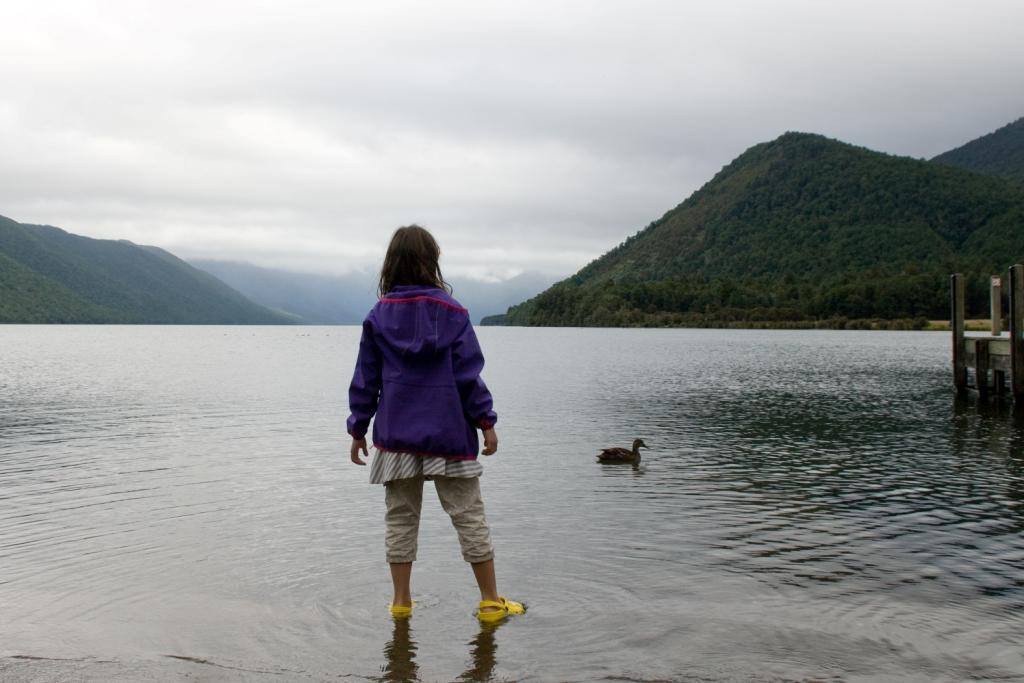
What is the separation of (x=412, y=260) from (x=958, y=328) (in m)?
32.5

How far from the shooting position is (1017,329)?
94.8 ft

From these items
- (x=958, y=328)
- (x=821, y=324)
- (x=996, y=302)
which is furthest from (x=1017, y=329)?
(x=821, y=324)

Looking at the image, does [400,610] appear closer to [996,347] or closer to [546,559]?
[546,559]

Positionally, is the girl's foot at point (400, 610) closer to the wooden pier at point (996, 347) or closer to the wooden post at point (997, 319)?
the wooden pier at point (996, 347)

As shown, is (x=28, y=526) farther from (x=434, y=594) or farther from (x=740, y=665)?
(x=740, y=665)

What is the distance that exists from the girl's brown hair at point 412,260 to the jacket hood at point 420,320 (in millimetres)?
162

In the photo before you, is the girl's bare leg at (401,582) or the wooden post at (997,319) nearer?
the girl's bare leg at (401,582)

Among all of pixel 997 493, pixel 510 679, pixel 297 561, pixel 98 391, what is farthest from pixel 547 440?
pixel 98 391

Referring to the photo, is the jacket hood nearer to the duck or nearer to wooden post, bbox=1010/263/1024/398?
the duck

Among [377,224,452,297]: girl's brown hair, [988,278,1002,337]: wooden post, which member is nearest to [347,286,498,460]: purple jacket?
[377,224,452,297]: girl's brown hair

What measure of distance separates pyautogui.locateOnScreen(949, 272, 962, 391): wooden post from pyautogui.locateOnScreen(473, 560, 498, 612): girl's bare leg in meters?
30.6

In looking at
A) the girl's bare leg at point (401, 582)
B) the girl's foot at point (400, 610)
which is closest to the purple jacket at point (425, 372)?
the girl's bare leg at point (401, 582)

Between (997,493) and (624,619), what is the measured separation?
32.3 feet

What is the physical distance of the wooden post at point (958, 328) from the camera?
3334 cm
